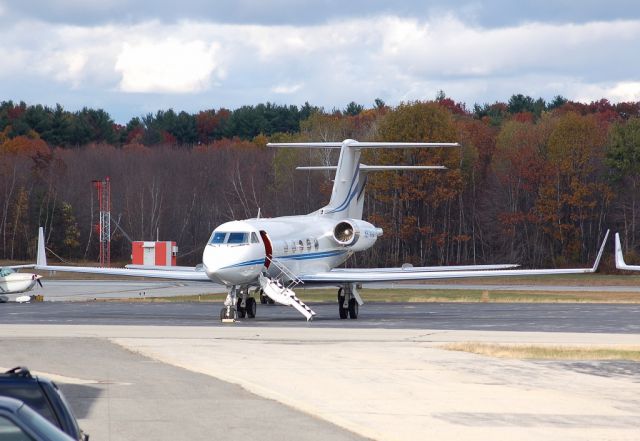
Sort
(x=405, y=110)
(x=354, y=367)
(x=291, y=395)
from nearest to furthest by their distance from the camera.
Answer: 1. (x=291, y=395)
2. (x=354, y=367)
3. (x=405, y=110)

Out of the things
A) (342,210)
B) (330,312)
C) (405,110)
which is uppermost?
(405,110)

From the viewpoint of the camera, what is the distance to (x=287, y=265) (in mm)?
39000

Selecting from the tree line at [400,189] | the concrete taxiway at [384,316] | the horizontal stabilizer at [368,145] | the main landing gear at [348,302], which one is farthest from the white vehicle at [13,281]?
the tree line at [400,189]

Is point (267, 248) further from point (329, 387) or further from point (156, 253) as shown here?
point (156, 253)

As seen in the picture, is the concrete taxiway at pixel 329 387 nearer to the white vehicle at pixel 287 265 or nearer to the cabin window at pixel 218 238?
the white vehicle at pixel 287 265

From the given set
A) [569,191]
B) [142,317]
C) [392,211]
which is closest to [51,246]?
[392,211]

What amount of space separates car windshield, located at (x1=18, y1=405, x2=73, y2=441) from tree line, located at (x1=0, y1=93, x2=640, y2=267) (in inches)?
3190

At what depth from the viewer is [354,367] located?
21531 mm

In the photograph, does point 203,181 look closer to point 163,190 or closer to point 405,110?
point 163,190

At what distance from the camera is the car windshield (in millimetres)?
6133

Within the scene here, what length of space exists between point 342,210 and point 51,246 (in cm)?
5882

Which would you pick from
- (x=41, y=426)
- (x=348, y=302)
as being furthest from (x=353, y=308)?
(x=41, y=426)

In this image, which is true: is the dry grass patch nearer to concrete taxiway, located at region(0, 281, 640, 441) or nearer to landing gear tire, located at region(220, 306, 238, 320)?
concrete taxiway, located at region(0, 281, 640, 441)

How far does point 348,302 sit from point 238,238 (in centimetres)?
428
